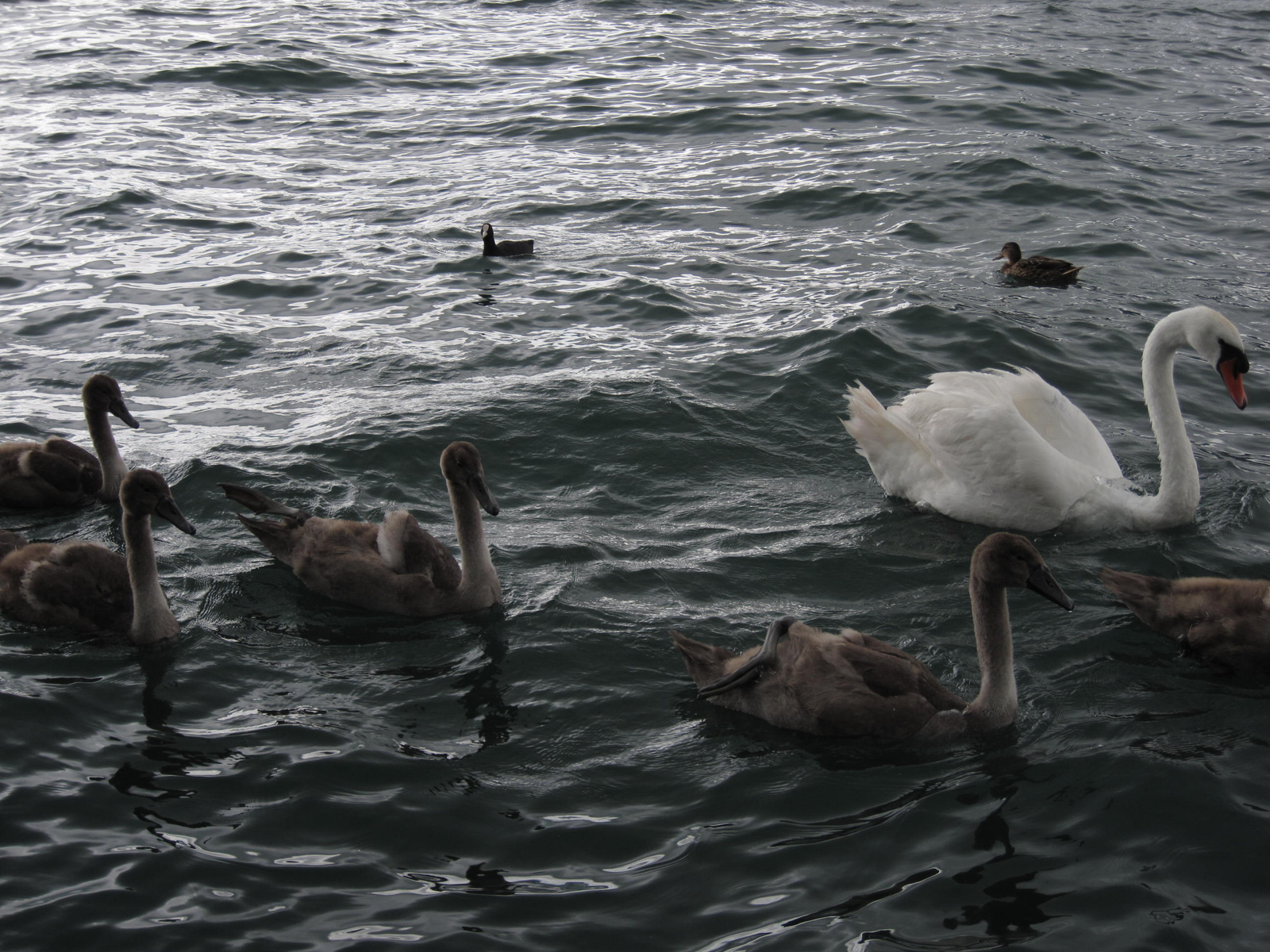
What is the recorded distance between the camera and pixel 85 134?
16734mm

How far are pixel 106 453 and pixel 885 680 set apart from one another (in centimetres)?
537

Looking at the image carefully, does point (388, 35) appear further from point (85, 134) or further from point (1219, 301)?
point (1219, 301)

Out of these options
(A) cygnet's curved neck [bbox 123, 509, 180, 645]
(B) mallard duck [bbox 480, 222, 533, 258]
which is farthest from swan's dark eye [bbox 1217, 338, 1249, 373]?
(B) mallard duck [bbox 480, 222, 533, 258]

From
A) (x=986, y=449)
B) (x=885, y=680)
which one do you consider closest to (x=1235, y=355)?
(x=986, y=449)

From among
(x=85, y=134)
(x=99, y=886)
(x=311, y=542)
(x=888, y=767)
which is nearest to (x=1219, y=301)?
A: (x=888, y=767)

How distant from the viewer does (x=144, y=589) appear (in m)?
6.46

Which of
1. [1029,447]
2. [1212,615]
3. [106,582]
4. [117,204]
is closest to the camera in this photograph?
[1212,615]

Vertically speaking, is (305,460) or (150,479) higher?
(150,479)

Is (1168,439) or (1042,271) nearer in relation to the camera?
(1168,439)

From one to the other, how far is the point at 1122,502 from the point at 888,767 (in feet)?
10.6

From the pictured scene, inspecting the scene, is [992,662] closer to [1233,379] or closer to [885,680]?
[885,680]

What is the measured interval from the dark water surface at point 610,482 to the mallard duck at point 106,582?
0.18 meters

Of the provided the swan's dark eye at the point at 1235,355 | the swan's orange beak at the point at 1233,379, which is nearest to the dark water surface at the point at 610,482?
the swan's orange beak at the point at 1233,379

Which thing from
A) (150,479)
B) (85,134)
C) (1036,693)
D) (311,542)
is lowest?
(1036,693)
